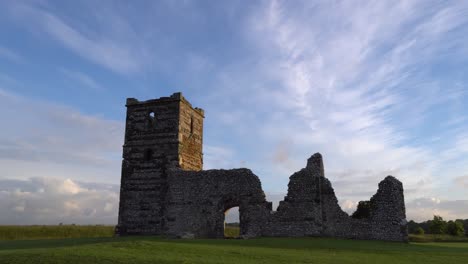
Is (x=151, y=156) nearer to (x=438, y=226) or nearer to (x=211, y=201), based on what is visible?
(x=211, y=201)

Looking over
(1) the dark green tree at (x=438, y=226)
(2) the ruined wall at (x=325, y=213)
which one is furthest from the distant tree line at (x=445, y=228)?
(2) the ruined wall at (x=325, y=213)

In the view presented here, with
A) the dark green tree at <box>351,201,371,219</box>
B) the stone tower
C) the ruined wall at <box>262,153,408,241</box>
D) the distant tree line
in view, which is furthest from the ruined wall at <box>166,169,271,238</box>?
the distant tree line

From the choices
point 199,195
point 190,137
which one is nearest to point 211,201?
point 199,195

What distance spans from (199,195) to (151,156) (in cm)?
433

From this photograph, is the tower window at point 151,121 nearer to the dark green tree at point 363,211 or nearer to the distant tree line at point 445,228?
the dark green tree at point 363,211

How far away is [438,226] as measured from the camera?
46.2 m

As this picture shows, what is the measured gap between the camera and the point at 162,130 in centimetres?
2552

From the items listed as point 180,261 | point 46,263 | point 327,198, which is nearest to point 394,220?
point 327,198

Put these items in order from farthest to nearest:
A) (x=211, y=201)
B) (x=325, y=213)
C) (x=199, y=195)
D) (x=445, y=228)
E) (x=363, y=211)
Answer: (x=445, y=228) < (x=199, y=195) < (x=211, y=201) < (x=325, y=213) < (x=363, y=211)

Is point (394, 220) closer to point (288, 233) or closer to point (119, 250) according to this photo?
point (288, 233)

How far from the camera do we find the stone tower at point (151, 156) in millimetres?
24531

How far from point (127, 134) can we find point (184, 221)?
7.05 meters

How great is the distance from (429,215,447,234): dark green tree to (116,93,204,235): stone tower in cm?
3234

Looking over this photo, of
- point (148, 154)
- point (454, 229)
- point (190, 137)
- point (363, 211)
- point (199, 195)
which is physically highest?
point (190, 137)
